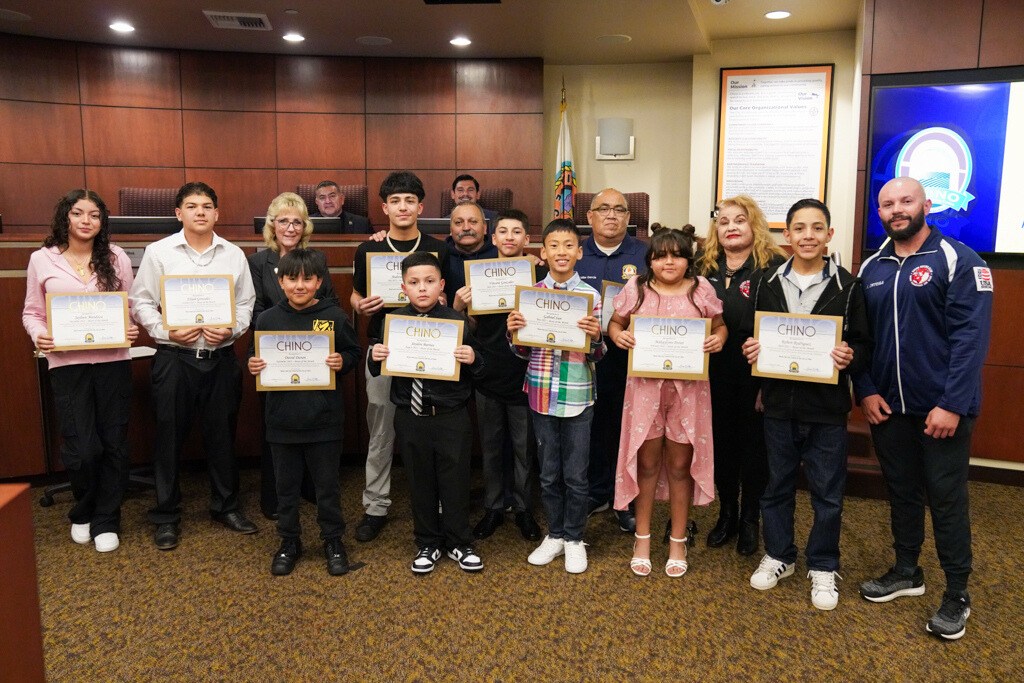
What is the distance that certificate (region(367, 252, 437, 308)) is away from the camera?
293cm

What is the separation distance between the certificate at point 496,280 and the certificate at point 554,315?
5.3 inches

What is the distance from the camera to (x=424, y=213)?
8.10 metres

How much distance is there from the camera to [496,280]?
2.82 meters

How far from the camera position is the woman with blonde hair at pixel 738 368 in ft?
9.35

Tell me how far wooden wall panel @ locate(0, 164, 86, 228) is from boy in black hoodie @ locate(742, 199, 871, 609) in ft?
23.7

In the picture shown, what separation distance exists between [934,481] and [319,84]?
23.1 ft

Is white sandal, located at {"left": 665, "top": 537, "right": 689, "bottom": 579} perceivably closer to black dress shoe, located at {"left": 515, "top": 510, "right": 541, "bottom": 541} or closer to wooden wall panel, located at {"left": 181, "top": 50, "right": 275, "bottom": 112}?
black dress shoe, located at {"left": 515, "top": 510, "right": 541, "bottom": 541}

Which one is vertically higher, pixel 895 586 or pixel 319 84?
pixel 319 84

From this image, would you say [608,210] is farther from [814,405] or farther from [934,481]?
[934,481]

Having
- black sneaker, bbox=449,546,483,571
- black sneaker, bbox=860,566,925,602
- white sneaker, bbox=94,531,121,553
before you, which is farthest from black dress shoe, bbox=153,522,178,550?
black sneaker, bbox=860,566,925,602

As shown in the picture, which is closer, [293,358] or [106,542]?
[293,358]

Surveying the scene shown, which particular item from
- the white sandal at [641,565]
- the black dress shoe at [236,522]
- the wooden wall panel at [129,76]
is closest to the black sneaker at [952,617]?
the white sandal at [641,565]

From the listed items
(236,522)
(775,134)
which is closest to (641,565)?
(236,522)

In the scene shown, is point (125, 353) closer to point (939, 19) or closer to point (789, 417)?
point (789, 417)
